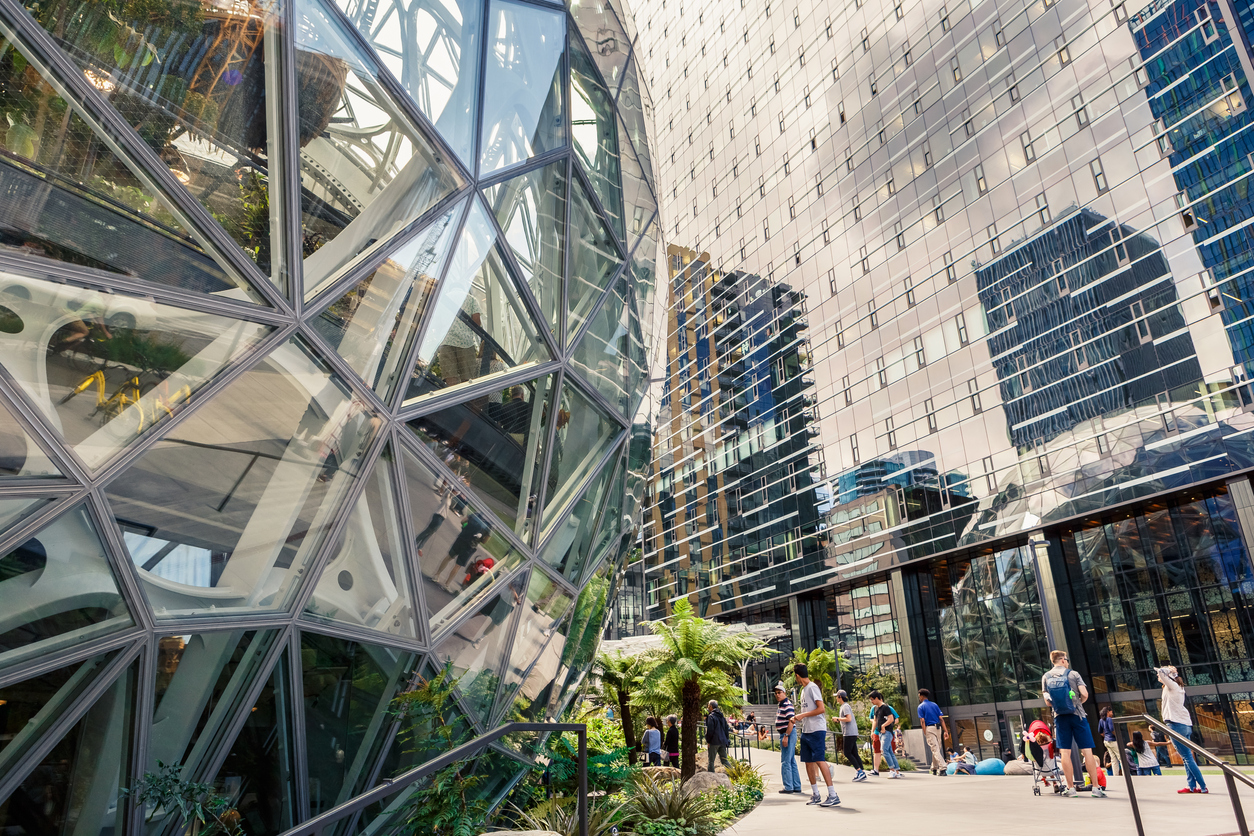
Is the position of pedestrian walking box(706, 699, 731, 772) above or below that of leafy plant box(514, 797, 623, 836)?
above

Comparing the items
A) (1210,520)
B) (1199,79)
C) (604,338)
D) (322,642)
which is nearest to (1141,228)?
(1199,79)

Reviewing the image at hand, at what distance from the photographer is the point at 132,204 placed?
197 inches

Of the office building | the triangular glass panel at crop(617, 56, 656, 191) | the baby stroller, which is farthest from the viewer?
the office building

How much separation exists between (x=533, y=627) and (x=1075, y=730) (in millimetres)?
7116

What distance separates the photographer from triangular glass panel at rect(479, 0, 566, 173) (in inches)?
315

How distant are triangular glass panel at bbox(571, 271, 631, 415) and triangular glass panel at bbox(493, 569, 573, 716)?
264cm

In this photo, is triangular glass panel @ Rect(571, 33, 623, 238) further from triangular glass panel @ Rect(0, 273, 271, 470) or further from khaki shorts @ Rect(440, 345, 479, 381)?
triangular glass panel @ Rect(0, 273, 271, 470)

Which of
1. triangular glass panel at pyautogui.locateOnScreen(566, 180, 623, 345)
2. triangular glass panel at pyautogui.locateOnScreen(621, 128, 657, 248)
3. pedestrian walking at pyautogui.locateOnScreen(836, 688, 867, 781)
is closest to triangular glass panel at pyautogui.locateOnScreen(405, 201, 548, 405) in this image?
triangular glass panel at pyautogui.locateOnScreen(566, 180, 623, 345)

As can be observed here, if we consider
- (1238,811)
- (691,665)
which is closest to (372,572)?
(1238,811)

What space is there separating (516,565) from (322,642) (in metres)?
2.32

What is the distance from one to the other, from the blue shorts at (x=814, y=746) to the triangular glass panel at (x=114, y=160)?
922 cm

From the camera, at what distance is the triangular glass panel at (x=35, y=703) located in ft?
16.8

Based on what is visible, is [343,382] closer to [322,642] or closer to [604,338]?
[322,642]

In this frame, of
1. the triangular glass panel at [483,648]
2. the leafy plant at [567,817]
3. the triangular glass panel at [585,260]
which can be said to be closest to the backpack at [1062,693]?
the leafy plant at [567,817]
